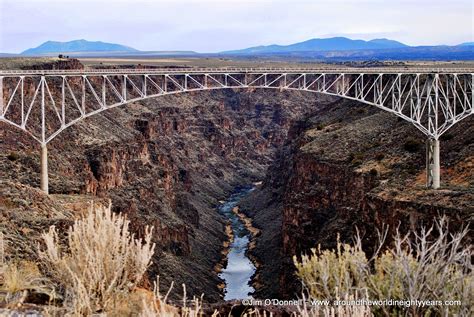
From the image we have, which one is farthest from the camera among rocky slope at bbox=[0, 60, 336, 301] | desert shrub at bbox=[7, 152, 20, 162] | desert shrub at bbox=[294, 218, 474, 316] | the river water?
the river water

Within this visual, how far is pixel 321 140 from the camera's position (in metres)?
72.7

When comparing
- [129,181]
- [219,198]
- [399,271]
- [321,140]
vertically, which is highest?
[399,271]

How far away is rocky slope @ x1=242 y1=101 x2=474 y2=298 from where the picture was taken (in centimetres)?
4203

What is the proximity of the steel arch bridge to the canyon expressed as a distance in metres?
2.11

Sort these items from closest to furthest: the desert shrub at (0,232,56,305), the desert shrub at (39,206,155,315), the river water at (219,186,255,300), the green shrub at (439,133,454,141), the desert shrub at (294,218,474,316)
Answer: the desert shrub at (294,218,474,316) < the desert shrub at (39,206,155,315) < the desert shrub at (0,232,56,305) < the green shrub at (439,133,454,141) < the river water at (219,186,255,300)

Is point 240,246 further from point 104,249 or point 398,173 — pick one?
point 104,249

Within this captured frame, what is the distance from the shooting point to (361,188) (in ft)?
178

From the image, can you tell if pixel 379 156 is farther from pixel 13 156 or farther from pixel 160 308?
pixel 160 308

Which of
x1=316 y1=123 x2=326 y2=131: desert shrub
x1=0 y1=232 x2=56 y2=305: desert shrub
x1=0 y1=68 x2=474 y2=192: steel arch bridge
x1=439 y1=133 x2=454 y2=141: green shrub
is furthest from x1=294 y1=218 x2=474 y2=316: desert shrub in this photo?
x1=316 y1=123 x2=326 y2=131: desert shrub

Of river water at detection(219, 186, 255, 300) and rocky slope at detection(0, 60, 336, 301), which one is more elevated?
rocky slope at detection(0, 60, 336, 301)

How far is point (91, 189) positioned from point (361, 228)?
2670cm

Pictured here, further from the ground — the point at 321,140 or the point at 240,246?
the point at 321,140

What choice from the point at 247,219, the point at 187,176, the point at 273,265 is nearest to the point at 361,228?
the point at 273,265

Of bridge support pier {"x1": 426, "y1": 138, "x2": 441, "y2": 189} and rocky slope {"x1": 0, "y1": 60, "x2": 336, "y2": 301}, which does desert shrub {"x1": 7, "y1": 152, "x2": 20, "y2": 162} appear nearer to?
rocky slope {"x1": 0, "y1": 60, "x2": 336, "y2": 301}
